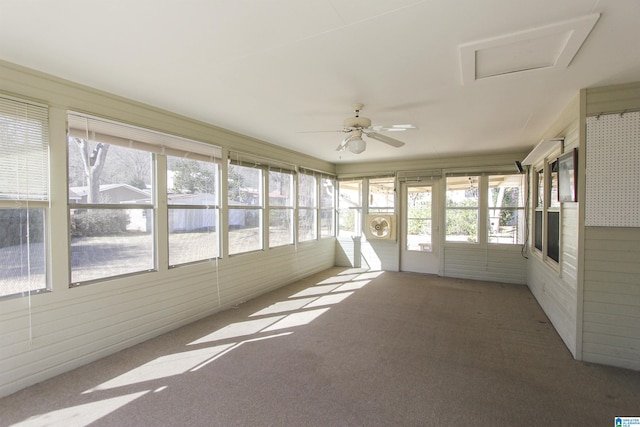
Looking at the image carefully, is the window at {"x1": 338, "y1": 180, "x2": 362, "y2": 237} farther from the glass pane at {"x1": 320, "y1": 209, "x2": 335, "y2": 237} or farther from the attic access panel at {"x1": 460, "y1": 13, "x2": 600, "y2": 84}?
the attic access panel at {"x1": 460, "y1": 13, "x2": 600, "y2": 84}

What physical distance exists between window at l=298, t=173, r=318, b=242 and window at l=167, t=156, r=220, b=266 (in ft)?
6.93

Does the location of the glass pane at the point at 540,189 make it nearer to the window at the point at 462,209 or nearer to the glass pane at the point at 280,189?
the window at the point at 462,209

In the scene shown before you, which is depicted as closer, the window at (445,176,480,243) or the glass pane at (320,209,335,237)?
the window at (445,176,480,243)

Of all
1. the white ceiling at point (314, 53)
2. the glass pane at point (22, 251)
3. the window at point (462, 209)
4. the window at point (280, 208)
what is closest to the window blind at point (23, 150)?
the glass pane at point (22, 251)

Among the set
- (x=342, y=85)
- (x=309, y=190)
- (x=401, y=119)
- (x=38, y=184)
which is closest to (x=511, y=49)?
(x=342, y=85)

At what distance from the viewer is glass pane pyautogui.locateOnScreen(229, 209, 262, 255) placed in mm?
4207

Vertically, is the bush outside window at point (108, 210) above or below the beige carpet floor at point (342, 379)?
above

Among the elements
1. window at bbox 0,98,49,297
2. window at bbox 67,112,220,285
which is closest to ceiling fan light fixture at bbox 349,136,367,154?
window at bbox 67,112,220,285

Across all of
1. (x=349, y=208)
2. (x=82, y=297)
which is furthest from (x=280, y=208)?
(x=82, y=297)

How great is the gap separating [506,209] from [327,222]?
12.1ft

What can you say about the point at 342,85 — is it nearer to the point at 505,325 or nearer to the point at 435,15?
the point at 435,15

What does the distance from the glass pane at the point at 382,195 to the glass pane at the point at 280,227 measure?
2245 millimetres

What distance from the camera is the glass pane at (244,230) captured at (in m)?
4.21

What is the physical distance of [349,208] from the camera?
7.06m
